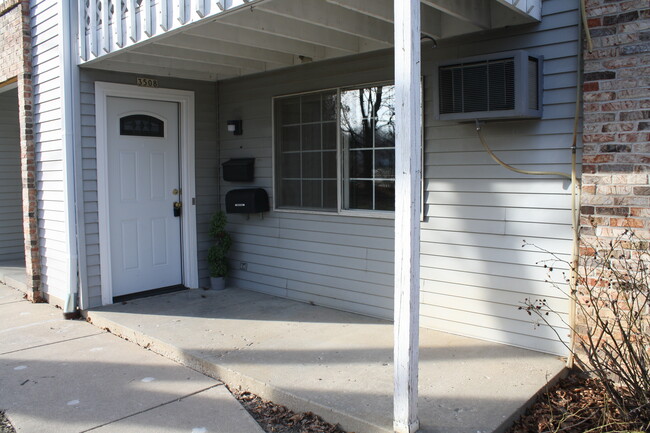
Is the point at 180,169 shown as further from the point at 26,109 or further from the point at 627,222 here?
the point at 627,222

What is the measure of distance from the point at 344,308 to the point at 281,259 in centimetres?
99

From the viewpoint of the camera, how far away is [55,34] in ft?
18.0

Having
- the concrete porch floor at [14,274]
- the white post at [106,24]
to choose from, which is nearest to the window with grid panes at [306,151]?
the white post at [106,24]

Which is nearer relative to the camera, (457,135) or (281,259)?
(457,135)

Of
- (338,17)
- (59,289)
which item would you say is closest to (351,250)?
(338,17)

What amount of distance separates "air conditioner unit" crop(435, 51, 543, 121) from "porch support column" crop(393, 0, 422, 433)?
4.02ft

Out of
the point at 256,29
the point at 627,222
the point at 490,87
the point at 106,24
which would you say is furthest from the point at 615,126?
the point at 106,24

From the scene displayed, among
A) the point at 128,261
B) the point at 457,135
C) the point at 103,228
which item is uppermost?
the point at 457,135

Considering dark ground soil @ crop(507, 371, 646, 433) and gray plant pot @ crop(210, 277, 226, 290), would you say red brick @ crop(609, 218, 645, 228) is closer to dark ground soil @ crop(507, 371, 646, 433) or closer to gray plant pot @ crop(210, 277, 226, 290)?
dark ground soil @ crop(507, 371, 646, 433)

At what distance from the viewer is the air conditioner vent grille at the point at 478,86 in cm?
378

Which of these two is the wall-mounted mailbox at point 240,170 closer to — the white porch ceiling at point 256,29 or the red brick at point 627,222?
the white porch ceiling at point 256,29

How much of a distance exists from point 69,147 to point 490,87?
399 cm

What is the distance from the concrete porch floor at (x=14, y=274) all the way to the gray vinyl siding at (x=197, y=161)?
5.30 ft

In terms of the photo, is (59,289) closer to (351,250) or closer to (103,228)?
(103,228)
